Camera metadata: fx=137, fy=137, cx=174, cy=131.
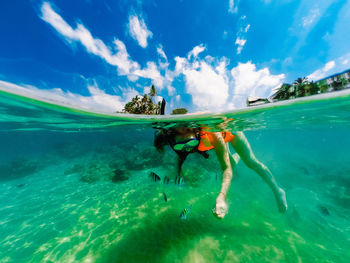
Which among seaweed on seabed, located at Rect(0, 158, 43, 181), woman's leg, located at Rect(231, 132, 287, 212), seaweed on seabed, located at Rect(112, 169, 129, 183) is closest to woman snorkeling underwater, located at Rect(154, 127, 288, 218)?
woman's leg, located at Rect(231, 132, 287, 212)

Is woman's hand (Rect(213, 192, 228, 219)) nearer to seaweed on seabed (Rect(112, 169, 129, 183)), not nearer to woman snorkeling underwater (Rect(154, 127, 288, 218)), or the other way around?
woman snorkeling underwater (Rect(154, 127, 288, 218))

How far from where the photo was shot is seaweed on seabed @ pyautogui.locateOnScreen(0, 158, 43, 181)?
17.4 m

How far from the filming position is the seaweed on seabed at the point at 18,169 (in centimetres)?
1740

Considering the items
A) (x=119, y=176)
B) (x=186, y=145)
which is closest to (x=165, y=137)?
(x=186, y=145)

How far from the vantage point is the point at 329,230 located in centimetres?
631

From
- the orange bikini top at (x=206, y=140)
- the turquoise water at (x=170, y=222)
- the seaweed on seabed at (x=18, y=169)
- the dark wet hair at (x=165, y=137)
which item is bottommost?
the turquoise water at (x=170, y=222)

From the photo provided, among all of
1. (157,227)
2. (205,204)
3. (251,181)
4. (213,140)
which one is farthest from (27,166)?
(251,181)

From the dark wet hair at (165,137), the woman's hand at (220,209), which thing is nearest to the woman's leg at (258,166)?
the dark wet hair at (165,137)

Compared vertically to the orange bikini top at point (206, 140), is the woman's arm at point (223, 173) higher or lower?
lower

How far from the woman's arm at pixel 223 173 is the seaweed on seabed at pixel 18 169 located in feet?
81.1

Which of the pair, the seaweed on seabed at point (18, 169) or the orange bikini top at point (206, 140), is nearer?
the orange bikini top at point (206, 140)

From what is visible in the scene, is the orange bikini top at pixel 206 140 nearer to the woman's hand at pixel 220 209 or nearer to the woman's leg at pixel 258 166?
the woman's leg at pixel 258 166

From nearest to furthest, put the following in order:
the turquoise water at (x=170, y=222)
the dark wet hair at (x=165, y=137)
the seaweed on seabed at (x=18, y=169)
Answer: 1. the dark wet hair at (x=165, y=137)
2. the turquoise water at (x=170, y=222)
3. the seaweed on seabed at (x=18, y=169)

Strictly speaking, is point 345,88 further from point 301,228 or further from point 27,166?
point 27,166
